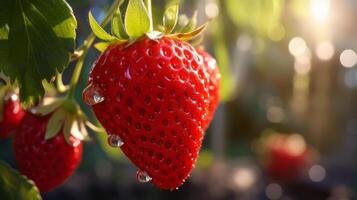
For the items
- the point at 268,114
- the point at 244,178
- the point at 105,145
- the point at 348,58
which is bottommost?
the point at 268,114

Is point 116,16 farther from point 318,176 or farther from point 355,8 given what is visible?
point 355,8

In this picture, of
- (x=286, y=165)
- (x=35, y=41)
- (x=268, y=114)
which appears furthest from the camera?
(x=268, y=114)

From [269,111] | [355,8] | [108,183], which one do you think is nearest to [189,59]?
[108,183]

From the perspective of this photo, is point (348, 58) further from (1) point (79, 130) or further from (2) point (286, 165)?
(1) point (79, 130)

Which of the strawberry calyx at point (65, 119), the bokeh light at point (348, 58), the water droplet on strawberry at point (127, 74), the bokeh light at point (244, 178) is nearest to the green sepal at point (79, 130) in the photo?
the strawberry calyx at point (65, 119)

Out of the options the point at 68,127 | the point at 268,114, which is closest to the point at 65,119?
the point at 68,127

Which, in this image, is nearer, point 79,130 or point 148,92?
point 148,92

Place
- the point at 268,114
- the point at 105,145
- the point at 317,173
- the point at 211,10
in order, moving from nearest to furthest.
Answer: the point at 211,10
the point at 105,145
the point at 317,173
the point at 268,114
